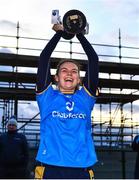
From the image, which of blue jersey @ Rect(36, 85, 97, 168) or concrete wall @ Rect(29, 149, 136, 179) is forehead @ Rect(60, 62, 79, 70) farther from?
concrete wall @ Rect(29, 149, 136, 179)

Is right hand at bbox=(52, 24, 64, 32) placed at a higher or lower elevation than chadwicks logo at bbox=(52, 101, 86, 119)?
higher

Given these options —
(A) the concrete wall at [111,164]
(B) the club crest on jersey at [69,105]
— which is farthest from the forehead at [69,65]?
(A) the concrete wall at [111,164]

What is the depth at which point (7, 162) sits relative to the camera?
23.2 ft

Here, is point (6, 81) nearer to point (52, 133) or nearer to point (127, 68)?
point (127, 68)

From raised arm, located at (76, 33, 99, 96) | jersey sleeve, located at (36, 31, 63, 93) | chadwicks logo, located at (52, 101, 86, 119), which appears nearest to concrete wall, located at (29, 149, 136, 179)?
raised arm, located at (76, 33, 99, 96)

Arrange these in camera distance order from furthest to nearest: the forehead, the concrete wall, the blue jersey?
1. the concrete wall
2. the forehead
3. the blue jersey

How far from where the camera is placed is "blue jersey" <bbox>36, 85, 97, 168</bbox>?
9.52ft

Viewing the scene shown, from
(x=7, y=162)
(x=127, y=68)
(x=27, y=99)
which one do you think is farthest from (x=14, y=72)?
(x=7, y=162)

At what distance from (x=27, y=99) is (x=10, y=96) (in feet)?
4.78

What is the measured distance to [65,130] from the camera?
2.97 metres

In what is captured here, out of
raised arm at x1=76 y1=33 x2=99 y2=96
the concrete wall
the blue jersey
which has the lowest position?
the concrete wall

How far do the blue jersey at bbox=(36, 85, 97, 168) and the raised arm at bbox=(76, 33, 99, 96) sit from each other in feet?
0.29

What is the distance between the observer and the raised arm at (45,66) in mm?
3180

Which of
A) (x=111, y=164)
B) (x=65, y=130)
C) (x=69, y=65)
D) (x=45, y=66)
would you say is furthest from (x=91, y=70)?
(x=111, y=164)
